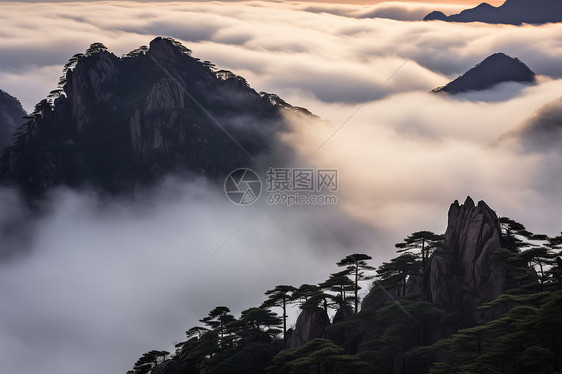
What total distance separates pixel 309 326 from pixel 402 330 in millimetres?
17716

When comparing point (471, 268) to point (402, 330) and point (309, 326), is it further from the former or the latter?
point (309, 326)

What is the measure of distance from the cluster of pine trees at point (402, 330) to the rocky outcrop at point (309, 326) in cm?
125

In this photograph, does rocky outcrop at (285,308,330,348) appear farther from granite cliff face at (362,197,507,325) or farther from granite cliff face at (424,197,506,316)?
granite cliff face at (424,197,506,316)

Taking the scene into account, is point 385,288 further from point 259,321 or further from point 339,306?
point 259,321

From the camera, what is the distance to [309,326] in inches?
4203

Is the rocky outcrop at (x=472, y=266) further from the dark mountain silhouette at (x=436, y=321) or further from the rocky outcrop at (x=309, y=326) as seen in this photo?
the rocky outcrop at (x=309, y=326)

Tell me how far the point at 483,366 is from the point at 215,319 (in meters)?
58.7

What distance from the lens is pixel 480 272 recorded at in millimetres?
99125

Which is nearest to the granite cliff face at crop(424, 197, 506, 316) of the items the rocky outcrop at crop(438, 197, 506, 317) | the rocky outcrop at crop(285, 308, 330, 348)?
the rocky outcrop at crop(438, 197, 506, 317)

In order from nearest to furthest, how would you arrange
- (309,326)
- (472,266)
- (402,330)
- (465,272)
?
(402,330), (472,266), (465,272), (309,326)

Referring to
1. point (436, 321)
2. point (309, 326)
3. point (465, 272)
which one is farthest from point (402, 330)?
point (309, 326)

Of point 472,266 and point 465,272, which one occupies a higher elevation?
point 472,266

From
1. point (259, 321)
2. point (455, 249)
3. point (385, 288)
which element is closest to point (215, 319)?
point (259, 321)

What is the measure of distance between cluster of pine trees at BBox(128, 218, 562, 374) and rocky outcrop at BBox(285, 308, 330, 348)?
4.11 ft
